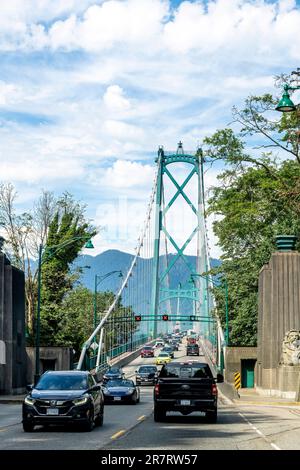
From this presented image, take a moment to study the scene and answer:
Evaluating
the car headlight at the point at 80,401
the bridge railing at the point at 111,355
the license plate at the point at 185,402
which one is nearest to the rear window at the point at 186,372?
the license plate at the point at 185,402

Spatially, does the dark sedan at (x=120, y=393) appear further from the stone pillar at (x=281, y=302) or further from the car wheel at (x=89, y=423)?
the car wheel at (x=89, y=423)

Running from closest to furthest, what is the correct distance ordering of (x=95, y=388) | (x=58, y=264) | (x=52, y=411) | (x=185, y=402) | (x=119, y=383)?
(x=52, y=411) < (x=95, y=388) < (x=185, y=402) < (x=119, y=383) < (x=58, y=264)

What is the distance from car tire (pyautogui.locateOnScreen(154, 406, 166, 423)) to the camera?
83.2 feet

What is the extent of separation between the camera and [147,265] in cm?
15075

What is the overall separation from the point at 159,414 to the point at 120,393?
11849 millimetres

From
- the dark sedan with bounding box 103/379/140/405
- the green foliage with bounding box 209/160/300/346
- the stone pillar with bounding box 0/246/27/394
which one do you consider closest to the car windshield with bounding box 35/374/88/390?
the dark sedan with bounding box 103/379/140/405

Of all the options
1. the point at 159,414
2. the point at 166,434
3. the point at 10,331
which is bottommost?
the point at 159,414

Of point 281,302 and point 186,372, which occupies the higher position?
point 281,302

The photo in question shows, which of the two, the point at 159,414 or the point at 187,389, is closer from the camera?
the point at 187,389

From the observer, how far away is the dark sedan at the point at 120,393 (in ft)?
121

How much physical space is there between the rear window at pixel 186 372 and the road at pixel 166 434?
1.27 metres

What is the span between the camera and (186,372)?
26031mm

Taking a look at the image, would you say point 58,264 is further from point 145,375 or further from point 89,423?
point 89,423

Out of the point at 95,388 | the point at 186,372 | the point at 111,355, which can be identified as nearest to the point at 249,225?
the point at 186,372
